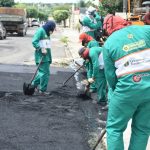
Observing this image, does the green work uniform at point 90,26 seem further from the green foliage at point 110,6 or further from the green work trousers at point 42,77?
the green foliage at point 110,6

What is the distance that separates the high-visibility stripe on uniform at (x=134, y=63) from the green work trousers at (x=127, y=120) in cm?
27

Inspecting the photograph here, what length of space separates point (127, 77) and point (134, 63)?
0.51 feet

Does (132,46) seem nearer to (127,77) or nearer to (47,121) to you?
(127,77)

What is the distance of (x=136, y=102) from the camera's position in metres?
4.98

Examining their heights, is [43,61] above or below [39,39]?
below

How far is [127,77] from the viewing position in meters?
4.97

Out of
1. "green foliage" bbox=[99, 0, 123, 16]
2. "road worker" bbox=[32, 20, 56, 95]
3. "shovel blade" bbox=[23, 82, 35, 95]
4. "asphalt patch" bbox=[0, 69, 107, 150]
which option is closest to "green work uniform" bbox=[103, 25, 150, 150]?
"asphalt patch" bbox=[0, 69, 107, 150]

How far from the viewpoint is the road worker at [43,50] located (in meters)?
10.8

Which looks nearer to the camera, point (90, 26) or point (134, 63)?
point (134, 63)

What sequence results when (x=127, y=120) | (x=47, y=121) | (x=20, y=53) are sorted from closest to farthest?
1. (x=127, y=120)
2. (x=47, y=121)
3. (x=20, y=53)

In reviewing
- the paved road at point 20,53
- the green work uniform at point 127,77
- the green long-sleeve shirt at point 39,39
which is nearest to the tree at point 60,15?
the paved road at point 20,53

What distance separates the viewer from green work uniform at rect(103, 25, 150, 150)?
496 centimetres

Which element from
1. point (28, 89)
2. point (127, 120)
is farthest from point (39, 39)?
point (127, 120)

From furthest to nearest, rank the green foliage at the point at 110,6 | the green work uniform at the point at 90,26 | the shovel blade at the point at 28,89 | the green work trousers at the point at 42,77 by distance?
the green foliage at the point at 110,6 → the green work uniform at the point at 90,26 → the green work trousers at the point at 42,77 → the shovel blade at the point at 28,89
